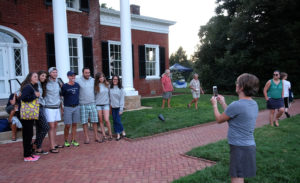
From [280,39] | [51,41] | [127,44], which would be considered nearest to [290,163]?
[127,44]

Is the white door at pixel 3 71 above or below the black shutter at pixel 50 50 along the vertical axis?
below

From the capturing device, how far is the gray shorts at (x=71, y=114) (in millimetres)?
5374

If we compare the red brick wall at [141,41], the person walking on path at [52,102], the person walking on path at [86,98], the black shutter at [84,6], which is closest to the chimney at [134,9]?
the red brick wall at [141,41]

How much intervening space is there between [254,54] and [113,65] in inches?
427

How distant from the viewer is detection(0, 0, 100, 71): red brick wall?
9.55 meters

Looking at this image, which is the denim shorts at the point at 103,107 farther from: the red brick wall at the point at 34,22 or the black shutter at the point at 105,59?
the black shutter at the point at 105,59

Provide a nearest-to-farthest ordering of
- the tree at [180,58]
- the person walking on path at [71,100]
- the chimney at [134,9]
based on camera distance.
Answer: the person walking on path at [71,100], the chimney at [134,9], the tree at [180,58]

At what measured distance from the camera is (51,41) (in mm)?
10773

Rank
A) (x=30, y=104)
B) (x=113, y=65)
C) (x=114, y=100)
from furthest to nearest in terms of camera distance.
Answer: (x=113, y=65), (x=114, y=100), (x=30, y=104)

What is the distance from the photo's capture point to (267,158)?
4176 millimetres

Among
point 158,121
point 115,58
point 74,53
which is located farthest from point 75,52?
point 158,121

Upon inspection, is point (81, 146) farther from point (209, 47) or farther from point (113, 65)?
point (209, 47)

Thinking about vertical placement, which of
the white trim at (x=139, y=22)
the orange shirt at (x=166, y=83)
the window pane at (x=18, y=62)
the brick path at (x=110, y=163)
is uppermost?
the white trim at (x=139, y=22)

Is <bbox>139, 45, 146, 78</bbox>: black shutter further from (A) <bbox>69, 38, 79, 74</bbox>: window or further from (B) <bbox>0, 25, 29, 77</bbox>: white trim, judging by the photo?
(B) <bbox>0, 25, 29, 77</bbox>: white trim
